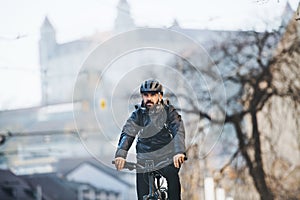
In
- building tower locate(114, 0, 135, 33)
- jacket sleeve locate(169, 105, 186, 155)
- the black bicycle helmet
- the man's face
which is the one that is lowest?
jacket sleeve locate(169, 105, 186, 155)

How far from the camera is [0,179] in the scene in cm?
875

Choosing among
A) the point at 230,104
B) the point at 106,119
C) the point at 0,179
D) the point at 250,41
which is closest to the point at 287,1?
the point at 250,41

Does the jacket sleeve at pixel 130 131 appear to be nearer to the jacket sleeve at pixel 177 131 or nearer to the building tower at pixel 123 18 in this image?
the jacket sleeve at pixel 177 131

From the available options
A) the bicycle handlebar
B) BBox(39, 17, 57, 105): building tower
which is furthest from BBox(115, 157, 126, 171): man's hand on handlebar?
BBox(39, 17, 57, 105): building tower

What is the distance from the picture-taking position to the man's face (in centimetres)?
272

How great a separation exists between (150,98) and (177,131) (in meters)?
0.16

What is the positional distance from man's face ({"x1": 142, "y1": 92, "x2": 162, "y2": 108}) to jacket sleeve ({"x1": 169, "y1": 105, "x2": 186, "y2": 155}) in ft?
0.28

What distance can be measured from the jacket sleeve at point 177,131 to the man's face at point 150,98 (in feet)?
0.28

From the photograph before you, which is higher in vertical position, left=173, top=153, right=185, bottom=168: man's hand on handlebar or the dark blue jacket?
the dark blue jacket

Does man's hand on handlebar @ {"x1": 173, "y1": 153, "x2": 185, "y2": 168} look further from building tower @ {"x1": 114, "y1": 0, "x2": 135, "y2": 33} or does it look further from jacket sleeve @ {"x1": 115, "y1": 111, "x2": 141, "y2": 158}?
building tower @ {"x1": 114, "y1": 0, "x2": 135, "y2": 33}

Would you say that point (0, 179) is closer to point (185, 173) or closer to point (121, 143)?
point (185, 173)

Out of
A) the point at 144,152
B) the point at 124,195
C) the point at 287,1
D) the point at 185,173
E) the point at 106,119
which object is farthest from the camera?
the point at 124,195

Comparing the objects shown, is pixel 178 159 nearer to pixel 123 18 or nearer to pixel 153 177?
pixel 153 177

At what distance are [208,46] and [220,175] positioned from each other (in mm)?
1195
